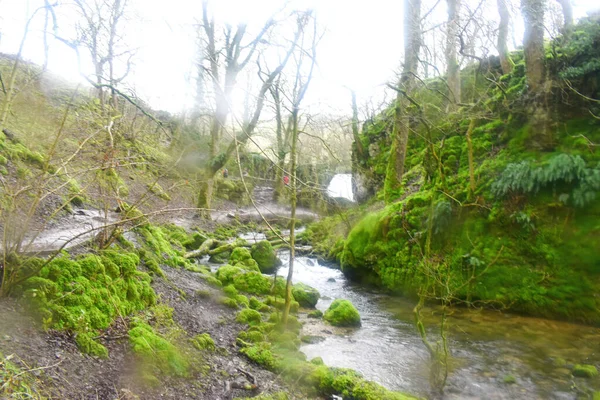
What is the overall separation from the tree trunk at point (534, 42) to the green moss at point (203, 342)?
9008 mm

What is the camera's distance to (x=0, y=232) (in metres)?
5.43

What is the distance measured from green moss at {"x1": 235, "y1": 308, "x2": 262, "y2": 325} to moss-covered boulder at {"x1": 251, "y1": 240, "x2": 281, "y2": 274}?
4.71 metres

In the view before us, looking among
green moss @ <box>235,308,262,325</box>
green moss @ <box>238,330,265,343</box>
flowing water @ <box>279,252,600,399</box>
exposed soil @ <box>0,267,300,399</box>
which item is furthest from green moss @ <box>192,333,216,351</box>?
flowing water @ <box>279,252,600,399</box>

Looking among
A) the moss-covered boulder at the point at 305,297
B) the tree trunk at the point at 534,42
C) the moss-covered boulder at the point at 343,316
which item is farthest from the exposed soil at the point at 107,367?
the tree trunk at the point at 534,42

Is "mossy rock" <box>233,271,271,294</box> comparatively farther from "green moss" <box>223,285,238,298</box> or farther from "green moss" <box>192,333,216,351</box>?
"green moss" <box>192,333,216,351</box>

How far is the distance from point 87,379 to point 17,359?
0.62 m

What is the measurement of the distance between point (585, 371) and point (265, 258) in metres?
8.27

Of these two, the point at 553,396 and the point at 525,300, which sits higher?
the point at 525,300

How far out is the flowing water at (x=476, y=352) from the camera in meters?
5.36

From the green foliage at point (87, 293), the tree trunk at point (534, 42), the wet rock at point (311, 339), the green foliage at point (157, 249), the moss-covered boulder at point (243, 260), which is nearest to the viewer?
the green foliage at point (87, 293)

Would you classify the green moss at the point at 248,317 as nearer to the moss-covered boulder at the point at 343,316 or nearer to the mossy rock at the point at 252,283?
the moss-covered boulder at the point at 343,316

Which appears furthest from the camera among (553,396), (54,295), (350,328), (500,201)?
(500,201)

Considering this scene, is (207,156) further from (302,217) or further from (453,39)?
(453,39)

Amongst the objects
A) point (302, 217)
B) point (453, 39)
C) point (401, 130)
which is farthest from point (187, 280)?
point (302, 217)
